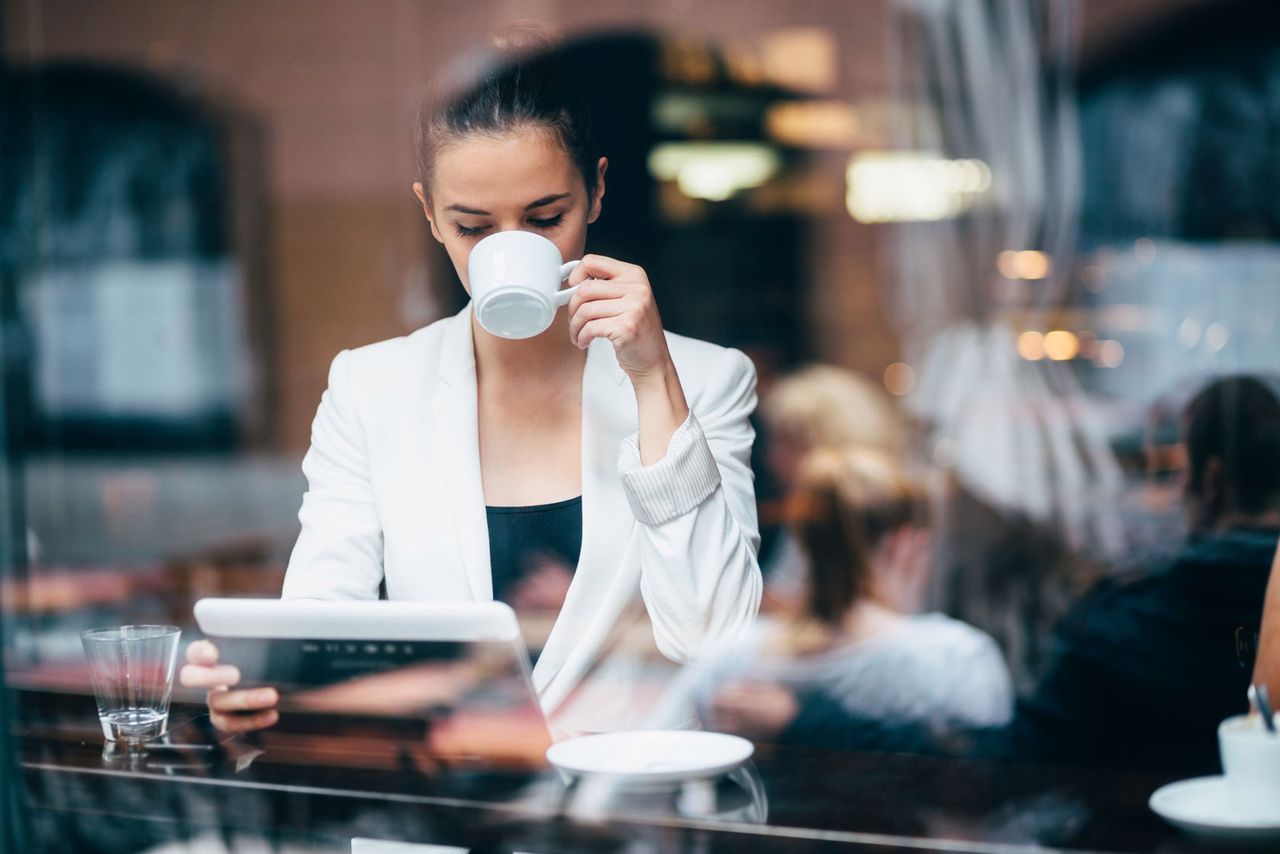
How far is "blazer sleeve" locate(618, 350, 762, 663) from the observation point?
4.59 ft

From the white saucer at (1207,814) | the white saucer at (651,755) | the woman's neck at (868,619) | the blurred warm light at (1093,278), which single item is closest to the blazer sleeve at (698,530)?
the white saucer at (651,755)

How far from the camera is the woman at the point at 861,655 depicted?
2.48m

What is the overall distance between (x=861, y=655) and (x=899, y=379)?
1780 mm

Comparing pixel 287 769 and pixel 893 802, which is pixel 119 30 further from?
pixel 893 802

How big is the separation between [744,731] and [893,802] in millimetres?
1290

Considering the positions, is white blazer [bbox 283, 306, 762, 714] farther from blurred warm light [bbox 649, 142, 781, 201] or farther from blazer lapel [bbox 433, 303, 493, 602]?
blurred warm light [bbox 649, 142, 781, 201]

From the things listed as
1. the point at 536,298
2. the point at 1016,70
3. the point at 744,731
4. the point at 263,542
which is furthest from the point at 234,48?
the point at 536,298

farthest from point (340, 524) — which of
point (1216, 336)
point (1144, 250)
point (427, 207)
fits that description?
point (1144, 250)

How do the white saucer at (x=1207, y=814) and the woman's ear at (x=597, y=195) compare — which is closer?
the white saucer at (x=1207, y=814)

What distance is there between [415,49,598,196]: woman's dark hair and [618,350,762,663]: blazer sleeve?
0.33 meters

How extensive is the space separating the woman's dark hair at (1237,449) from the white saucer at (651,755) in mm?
1576

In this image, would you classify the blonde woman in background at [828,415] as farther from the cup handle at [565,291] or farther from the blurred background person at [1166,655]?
the cup handle at [565,291]

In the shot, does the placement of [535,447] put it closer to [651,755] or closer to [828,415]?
[651,755]

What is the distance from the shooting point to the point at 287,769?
53.7 inches
